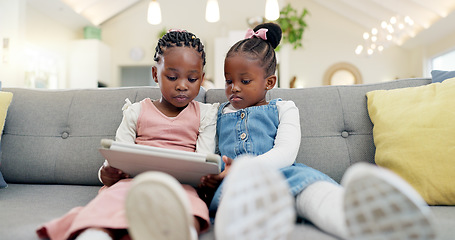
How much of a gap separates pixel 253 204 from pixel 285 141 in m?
0.56

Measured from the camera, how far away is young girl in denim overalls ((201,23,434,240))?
51cm

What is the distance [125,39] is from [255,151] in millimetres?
5627

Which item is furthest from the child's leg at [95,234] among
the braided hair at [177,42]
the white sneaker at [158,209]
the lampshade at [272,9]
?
the lampshade at [272,9]

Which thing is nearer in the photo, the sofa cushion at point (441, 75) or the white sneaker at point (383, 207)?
the white sneaker at point (383, 207)

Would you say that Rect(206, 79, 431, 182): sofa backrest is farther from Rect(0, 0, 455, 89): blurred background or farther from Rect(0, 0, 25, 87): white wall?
Rect(0, 0, 25, 87): white wall

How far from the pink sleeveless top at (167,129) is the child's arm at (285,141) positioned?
0.29m

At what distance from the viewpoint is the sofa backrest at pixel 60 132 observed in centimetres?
138

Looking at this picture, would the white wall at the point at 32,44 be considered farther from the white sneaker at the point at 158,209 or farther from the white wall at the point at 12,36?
the white sneaker at the point at 158,209

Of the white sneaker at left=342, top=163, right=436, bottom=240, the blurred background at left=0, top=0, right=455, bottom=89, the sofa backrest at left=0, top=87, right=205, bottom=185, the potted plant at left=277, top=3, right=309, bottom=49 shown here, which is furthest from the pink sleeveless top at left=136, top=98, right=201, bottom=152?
the potted plant at left=277, top=3, right=309, bottom=49

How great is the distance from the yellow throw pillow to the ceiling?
408cm

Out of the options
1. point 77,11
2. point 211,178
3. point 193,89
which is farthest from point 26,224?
point 77,11

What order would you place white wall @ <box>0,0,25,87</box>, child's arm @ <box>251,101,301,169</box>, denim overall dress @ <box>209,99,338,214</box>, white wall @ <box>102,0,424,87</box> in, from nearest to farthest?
child's arm @ <box>251,101,301,169</box>
denim overall dress @ <box>209,99,338,214</box>
white wall @ <box>0,0,25,87</box>
white wall @ <box>102,0,424,87</box>

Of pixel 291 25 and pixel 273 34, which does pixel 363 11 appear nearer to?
pixel 291 25

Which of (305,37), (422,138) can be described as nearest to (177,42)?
(422,138)
